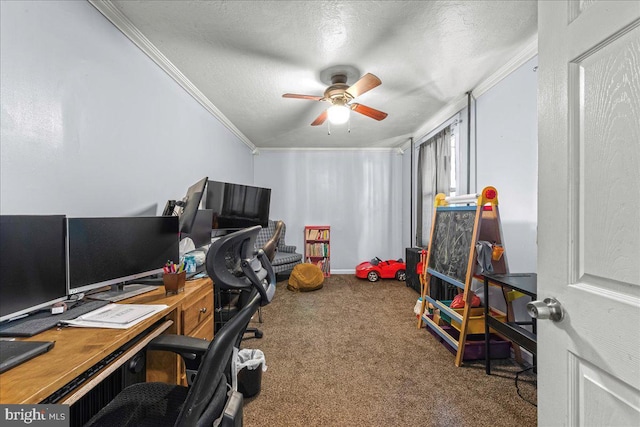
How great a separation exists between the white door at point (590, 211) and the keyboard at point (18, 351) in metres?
1.47

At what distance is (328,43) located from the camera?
196cm

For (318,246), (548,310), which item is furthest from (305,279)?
(548,310)

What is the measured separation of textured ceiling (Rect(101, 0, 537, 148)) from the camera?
1648mm

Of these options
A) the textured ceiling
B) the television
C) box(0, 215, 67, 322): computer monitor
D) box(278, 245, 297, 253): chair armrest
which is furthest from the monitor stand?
box(278, 245, 297, 253): chair armrest

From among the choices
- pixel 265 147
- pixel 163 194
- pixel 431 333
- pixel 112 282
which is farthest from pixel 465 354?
pixel 265 147

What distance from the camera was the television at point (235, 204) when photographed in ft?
10.2

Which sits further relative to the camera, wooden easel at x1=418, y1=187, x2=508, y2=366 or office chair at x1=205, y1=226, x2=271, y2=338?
wooden easel at x1=418, y1=187, x2=508, y2=366

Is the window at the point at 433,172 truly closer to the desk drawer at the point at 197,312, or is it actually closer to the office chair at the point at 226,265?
the desk drawer at the point at 197,312

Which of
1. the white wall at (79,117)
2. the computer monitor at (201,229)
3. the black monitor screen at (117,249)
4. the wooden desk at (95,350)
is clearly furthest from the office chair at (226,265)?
the computer monitor at (201,229)

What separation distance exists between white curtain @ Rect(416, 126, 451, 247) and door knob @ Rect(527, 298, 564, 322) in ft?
9.52

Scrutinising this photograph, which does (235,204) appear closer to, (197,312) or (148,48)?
(148,48)

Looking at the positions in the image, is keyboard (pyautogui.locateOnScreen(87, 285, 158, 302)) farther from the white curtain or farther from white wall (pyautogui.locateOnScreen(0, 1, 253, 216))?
the white curtain

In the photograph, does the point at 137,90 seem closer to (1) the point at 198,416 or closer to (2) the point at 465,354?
(1) the point at 198,416

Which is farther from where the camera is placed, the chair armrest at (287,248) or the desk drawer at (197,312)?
the chair armrest at (287,248)
